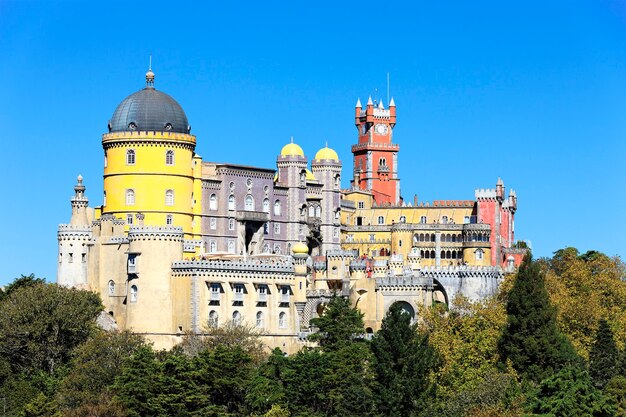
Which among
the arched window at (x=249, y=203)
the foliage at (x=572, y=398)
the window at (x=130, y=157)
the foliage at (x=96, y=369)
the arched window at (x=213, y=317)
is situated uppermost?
the window at (x=130, y=157)

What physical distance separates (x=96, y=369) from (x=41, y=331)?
29.5 feet

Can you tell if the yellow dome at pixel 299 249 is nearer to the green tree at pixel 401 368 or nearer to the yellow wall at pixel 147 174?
the yellow wall at pixel 147 174

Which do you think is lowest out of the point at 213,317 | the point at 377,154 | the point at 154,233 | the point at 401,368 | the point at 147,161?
the point at 401,368

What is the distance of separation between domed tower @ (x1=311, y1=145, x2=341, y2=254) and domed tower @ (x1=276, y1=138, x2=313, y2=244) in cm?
345

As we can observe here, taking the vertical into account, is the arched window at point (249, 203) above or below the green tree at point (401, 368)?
A: above

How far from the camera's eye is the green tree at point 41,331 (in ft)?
382

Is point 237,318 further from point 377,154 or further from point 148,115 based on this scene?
point 377,154

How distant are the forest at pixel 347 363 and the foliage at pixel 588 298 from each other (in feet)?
0.47

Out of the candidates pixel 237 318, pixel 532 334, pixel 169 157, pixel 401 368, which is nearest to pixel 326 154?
pixel 169 157

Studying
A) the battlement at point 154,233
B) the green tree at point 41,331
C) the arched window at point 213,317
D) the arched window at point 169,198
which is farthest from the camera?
the arched window at point 169,198

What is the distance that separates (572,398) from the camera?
90.6 metres

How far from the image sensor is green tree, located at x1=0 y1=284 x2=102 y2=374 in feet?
382

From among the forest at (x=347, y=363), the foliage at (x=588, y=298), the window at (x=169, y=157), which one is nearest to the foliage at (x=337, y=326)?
the forest at (x=347, y=363)

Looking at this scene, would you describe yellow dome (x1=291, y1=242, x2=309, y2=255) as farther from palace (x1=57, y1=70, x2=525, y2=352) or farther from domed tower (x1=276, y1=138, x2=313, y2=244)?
domed tower (x1=276, y1=138, x2=313, y2=244)
